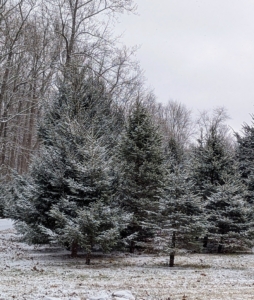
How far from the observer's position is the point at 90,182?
38.7 ft

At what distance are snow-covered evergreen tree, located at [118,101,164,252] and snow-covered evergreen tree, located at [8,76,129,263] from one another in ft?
4.79

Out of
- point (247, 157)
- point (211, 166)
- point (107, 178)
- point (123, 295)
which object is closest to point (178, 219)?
point (107, 178)

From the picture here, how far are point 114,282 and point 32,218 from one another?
206 inches

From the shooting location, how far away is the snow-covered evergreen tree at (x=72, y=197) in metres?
10.9

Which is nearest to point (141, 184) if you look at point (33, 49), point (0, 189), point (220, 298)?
point (220, 298)

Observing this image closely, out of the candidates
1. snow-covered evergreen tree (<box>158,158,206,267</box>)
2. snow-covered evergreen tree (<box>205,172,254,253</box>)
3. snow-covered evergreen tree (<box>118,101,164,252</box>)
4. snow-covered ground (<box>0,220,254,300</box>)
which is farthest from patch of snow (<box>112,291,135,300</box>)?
snow-covered evergreen tree (<box>205,172,254,253</box>)

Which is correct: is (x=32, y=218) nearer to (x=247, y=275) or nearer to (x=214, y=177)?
(x=247, y=275)

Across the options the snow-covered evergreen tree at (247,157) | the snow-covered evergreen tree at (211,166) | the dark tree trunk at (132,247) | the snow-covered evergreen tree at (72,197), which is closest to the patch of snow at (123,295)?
the snow-covered evergreen tree at (72,197)

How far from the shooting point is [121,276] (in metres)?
9.15

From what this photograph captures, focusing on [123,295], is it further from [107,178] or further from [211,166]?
[211,166]

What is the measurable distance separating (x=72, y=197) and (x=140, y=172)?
131 inches

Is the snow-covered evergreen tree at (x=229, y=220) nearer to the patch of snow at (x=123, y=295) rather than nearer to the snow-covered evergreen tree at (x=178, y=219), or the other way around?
the snow-covered evergreen tree at (x=178, y=219)

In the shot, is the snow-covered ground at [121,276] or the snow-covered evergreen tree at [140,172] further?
the snow-covered evergreen tree at [140,172]

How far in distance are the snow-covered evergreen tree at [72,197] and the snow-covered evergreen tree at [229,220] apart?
15.6 ft
